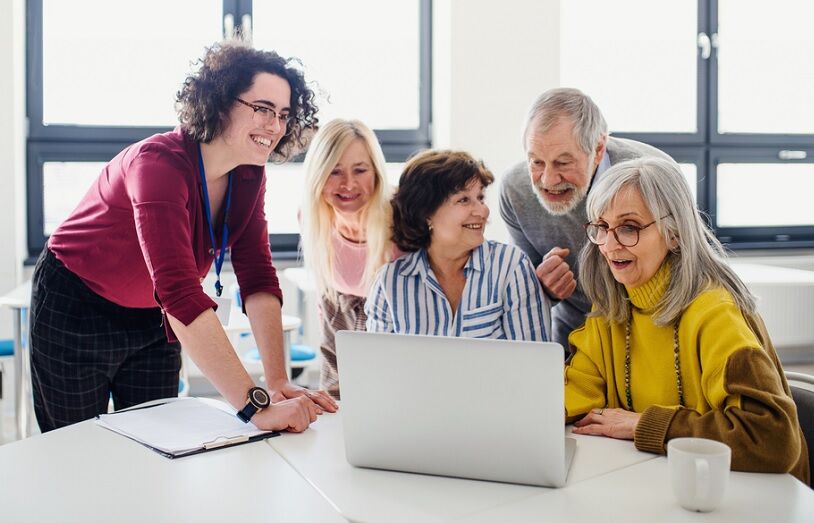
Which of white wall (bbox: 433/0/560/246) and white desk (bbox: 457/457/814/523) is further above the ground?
white wall (bbox: 433/0/560/246)

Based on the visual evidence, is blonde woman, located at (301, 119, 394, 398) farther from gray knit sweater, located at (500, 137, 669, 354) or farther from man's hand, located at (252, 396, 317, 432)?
man's hand, located at (252, 396, 317, 432)

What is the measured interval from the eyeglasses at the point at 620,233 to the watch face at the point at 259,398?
2.34 ft

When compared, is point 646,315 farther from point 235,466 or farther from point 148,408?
point 148,408

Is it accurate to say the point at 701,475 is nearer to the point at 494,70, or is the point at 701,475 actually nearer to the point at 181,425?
the point at 181,425

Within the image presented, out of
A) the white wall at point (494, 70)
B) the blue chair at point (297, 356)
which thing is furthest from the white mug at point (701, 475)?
the white wall at point (494, 70)

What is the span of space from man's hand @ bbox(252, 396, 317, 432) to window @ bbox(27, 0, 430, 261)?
3189 millimetres

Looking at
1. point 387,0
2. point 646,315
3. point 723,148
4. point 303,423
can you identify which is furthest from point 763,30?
point 303,423

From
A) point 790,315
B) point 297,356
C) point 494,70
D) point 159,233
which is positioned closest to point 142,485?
point 159,233

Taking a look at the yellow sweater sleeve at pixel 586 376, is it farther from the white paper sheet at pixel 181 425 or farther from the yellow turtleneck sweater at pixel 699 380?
the white paper sheet at pixel 181 425

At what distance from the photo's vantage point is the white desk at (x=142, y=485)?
118 centimetres

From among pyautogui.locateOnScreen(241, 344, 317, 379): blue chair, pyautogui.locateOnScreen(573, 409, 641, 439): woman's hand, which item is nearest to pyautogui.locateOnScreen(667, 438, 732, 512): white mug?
pyautogui.locateOnScreen(573, 409, 641, 439): woman's hand

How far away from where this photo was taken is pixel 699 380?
1.50 m


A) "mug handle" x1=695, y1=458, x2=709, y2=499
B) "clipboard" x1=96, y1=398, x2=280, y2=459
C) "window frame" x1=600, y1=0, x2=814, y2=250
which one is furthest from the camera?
"window frame" x1=600, y1=0, x2=814, y2=250

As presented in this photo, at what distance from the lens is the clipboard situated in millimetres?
1464
